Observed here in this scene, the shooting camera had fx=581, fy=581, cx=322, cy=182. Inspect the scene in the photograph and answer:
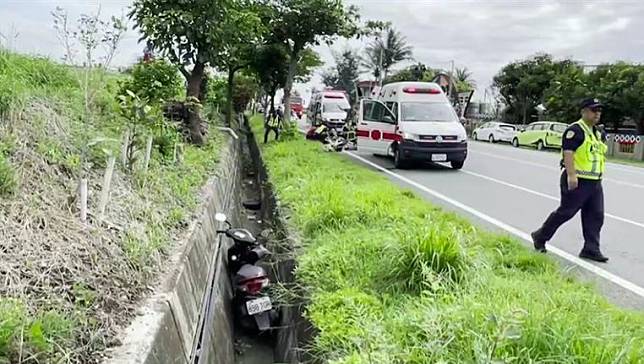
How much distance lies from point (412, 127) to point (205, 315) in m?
9.87

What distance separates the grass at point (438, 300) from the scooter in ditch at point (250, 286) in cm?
64

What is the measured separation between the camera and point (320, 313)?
4129mm

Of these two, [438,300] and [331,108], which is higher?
[331,108]

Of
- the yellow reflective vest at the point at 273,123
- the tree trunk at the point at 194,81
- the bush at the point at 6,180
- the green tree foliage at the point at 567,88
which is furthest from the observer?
the green tree foliage at the point at 567,88

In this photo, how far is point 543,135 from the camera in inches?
1131

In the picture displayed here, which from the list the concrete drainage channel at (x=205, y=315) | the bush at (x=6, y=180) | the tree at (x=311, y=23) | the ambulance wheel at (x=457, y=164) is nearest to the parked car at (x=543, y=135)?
the tree at (x=311, y=23)

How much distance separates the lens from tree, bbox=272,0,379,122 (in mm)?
20281

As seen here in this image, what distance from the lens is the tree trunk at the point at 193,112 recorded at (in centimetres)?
1170

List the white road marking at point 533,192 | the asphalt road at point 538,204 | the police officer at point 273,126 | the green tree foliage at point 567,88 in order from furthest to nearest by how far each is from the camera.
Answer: the green tree foliage at point 567,88 → the police officer at point 273,126 → the white road marking at point 533,192 → the asphalt road at point 538,204

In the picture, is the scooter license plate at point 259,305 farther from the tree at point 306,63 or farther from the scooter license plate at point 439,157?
the tree at point 306,63

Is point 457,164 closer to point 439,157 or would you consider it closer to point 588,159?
point 439,157

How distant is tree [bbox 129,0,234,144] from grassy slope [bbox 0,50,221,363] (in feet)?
13.6

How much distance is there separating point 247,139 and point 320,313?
24102mm

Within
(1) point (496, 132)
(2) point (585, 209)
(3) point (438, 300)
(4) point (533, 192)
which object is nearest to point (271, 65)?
(4) point (533, 192)
